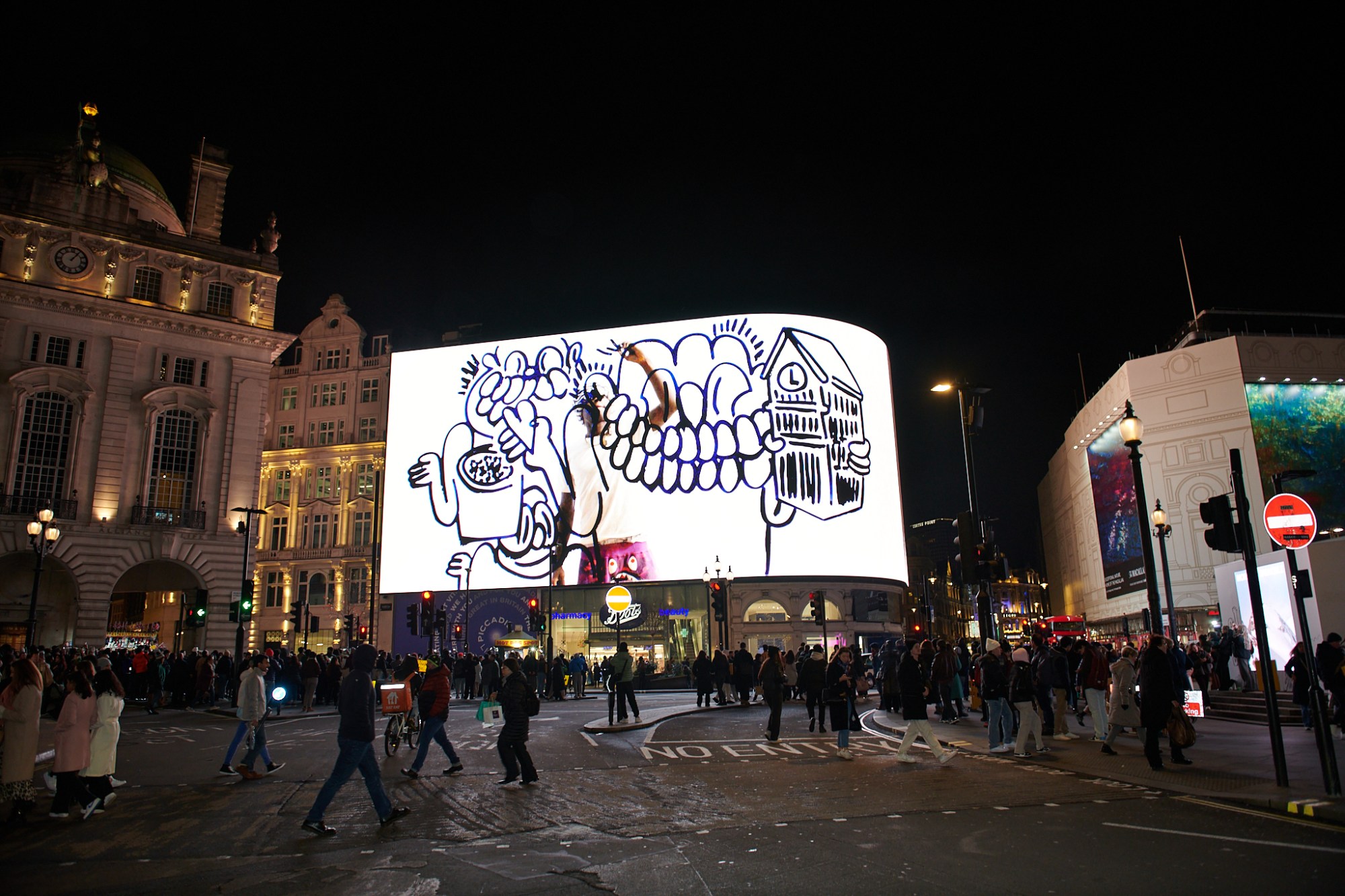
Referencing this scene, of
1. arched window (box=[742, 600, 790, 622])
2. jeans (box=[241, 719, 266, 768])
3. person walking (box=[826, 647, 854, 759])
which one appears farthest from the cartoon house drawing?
jeans (box=[241, 719, 266, 768])

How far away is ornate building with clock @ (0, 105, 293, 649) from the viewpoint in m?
36.7

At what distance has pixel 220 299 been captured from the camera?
4247cm

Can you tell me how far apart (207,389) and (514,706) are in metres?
36.4

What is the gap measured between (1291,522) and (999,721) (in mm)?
5038

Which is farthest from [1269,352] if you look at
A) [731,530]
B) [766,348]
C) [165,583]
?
[165,583]

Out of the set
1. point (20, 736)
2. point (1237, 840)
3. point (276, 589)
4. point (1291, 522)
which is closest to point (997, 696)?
point (1291, 522)

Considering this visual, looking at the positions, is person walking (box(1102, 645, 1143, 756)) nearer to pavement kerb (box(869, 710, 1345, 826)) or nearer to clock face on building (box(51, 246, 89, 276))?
pavement kerb (box(869, 710, 1345, 826))

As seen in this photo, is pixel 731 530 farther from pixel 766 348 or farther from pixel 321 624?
pixel 321 624

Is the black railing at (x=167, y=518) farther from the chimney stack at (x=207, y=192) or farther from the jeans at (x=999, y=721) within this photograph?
the jeans at (x=999, y=721)

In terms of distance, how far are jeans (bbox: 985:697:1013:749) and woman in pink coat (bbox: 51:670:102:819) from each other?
12110 mm

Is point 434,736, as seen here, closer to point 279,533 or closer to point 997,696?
point 997,696

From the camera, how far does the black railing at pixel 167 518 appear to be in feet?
125

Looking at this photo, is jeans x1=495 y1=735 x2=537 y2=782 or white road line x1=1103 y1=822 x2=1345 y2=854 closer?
white road line x1=1103 y1=822 x2=1345 y2=854

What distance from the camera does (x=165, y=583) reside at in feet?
128
